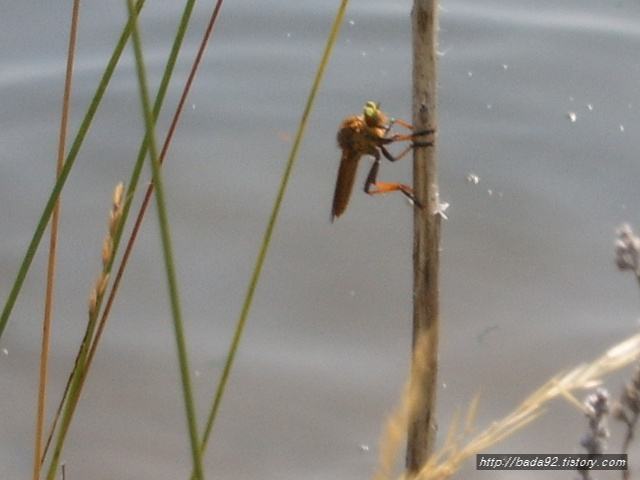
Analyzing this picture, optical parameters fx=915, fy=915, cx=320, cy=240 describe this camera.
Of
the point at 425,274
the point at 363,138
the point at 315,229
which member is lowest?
the point at 315,229

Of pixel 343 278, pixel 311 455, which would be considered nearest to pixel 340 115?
pixel 343 278

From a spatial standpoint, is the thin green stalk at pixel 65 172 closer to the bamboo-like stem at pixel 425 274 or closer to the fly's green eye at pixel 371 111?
the bamboo-like stem at pixel 425 274

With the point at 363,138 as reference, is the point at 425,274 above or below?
below

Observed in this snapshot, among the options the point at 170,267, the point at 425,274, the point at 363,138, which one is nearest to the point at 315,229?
the point at 363,138

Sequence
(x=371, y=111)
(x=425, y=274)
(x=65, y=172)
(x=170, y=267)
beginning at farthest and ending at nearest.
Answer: (x=371, y=111) < (x=425, y=274) < (x=65, y=172) < (x=170, y=267)

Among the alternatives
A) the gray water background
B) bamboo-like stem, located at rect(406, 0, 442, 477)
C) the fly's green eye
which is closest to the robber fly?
the fly's green eye

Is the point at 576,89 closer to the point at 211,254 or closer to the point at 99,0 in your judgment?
the point at 211,254

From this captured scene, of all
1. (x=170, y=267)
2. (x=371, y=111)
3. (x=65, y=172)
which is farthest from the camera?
(x=371, y=111)

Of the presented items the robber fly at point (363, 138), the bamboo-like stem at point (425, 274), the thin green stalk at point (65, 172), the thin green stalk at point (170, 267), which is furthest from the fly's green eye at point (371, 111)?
the thin green stalk at point (170, 267)

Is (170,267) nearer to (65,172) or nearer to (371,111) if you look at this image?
(65,172)
